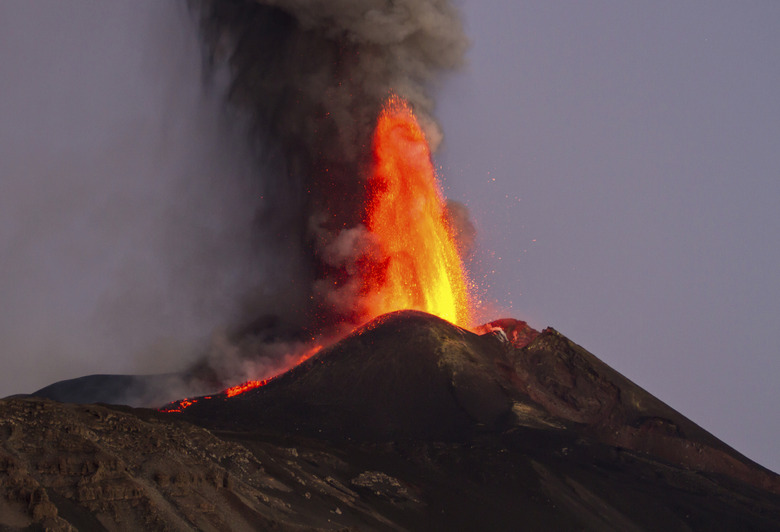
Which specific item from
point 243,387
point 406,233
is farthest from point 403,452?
point 406,233

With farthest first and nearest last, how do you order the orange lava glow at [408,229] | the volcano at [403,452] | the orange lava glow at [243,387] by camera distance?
the orange lava glow at [408,229] → the orange lava glow at [243,387] → the volcano at [403,452]

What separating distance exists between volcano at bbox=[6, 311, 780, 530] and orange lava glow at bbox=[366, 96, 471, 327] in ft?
19.6

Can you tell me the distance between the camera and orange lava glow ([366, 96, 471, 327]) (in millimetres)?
79000

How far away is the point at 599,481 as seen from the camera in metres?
54.0

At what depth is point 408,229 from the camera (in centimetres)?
8012

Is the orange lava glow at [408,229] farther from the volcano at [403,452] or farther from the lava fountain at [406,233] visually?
the volcano at [403,452]

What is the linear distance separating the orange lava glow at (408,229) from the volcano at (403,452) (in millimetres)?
5973

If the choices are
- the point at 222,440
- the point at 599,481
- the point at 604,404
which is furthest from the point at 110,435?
the point at 604,404

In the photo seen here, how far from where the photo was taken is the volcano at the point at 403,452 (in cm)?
3278

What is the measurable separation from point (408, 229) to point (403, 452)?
29318 mm

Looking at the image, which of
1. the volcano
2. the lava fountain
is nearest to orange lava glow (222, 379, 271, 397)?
the volcano

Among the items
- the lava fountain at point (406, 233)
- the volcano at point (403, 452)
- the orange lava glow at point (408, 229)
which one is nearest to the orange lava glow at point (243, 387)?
the volcano at point (403, 452)

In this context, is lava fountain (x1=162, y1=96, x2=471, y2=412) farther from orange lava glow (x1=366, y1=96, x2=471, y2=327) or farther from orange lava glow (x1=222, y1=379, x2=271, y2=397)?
orange lava glow (x1=222, y1=379, x2=271, y2=397)

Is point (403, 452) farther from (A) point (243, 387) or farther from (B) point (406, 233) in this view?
(B) point (406, 233)
